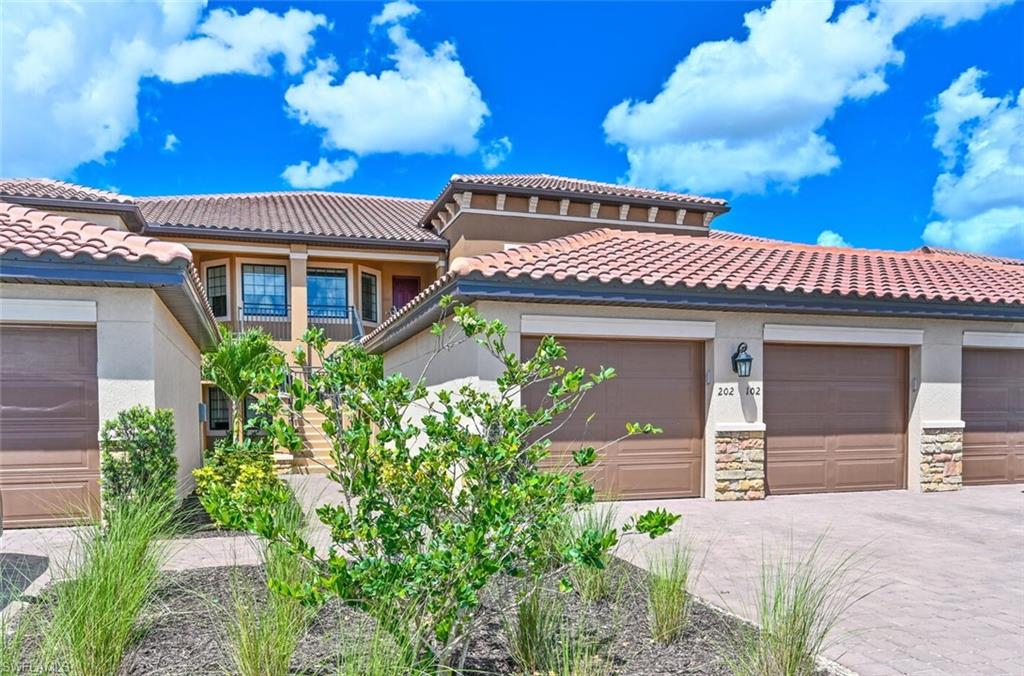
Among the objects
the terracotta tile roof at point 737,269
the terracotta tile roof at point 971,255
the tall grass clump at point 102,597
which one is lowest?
the tall grass clump at point 102,597

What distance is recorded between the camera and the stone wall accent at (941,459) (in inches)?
445

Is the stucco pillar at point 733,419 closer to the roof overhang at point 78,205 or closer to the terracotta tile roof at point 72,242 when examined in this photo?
the terracotta tile roof at point 72,242

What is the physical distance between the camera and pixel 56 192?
13672 millimetres

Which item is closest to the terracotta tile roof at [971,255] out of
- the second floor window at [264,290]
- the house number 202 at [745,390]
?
the house number 202 at [745,390]

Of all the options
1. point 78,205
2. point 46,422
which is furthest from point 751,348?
point 78,205

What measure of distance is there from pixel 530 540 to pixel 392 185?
24937 mm

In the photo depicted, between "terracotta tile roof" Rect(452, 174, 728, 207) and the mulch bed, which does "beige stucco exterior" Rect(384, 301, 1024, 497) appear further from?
"terracotta tile roof" Rect(452, 174, 728, 207)

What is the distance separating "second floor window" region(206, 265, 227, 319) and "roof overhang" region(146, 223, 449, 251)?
167 centimetres

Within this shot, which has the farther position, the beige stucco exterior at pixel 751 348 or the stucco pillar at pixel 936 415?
the stucco pillar at pixel 936 415

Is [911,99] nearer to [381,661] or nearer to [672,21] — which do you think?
[672,21]

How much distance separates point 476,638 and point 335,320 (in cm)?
1706

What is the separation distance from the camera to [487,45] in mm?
12852

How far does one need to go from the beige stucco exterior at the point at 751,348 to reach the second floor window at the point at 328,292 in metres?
9.03

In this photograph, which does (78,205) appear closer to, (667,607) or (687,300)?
(687,300)
